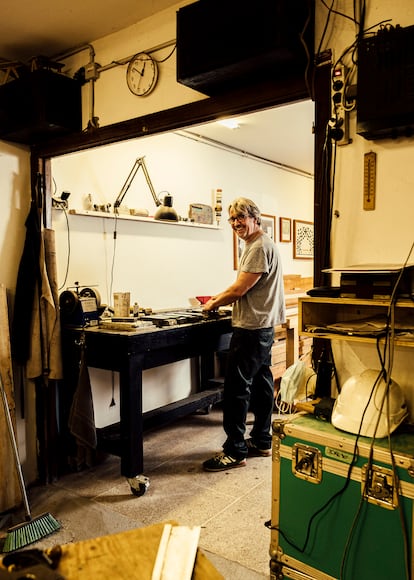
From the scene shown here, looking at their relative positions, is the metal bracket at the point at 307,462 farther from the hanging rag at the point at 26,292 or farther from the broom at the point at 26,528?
the hanging rag at the point at 26,292

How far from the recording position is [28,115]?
8.73ft

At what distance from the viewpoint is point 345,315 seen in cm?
193

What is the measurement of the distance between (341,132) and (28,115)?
5.75ft

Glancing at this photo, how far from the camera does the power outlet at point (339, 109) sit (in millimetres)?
1815

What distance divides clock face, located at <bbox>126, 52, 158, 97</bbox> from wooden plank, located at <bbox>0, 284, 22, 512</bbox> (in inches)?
53.0

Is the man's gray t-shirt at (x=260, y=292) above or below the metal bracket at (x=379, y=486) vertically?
above

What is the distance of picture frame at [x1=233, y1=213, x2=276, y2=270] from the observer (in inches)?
203

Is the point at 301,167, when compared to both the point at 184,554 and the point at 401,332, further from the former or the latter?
the point at 184,554

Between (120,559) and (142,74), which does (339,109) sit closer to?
(142,74)

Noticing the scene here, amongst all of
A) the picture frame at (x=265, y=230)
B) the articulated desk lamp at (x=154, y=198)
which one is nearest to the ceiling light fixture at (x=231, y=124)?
the articulated desk lamp at (x=154, y=198)

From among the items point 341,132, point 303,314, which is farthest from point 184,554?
point 341,132

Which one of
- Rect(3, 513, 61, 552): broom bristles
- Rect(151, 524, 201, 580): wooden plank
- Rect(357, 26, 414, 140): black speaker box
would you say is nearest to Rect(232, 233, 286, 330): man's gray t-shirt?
Rect(357, 26, 414, 140): black speaker box

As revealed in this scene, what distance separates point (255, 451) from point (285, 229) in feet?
10.6

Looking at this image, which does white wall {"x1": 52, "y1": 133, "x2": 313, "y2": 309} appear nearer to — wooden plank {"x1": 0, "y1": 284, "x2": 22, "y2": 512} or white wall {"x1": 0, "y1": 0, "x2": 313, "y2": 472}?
white wall {"x1": 0, "y1": 0, "x2": 313, "y2": 472}
